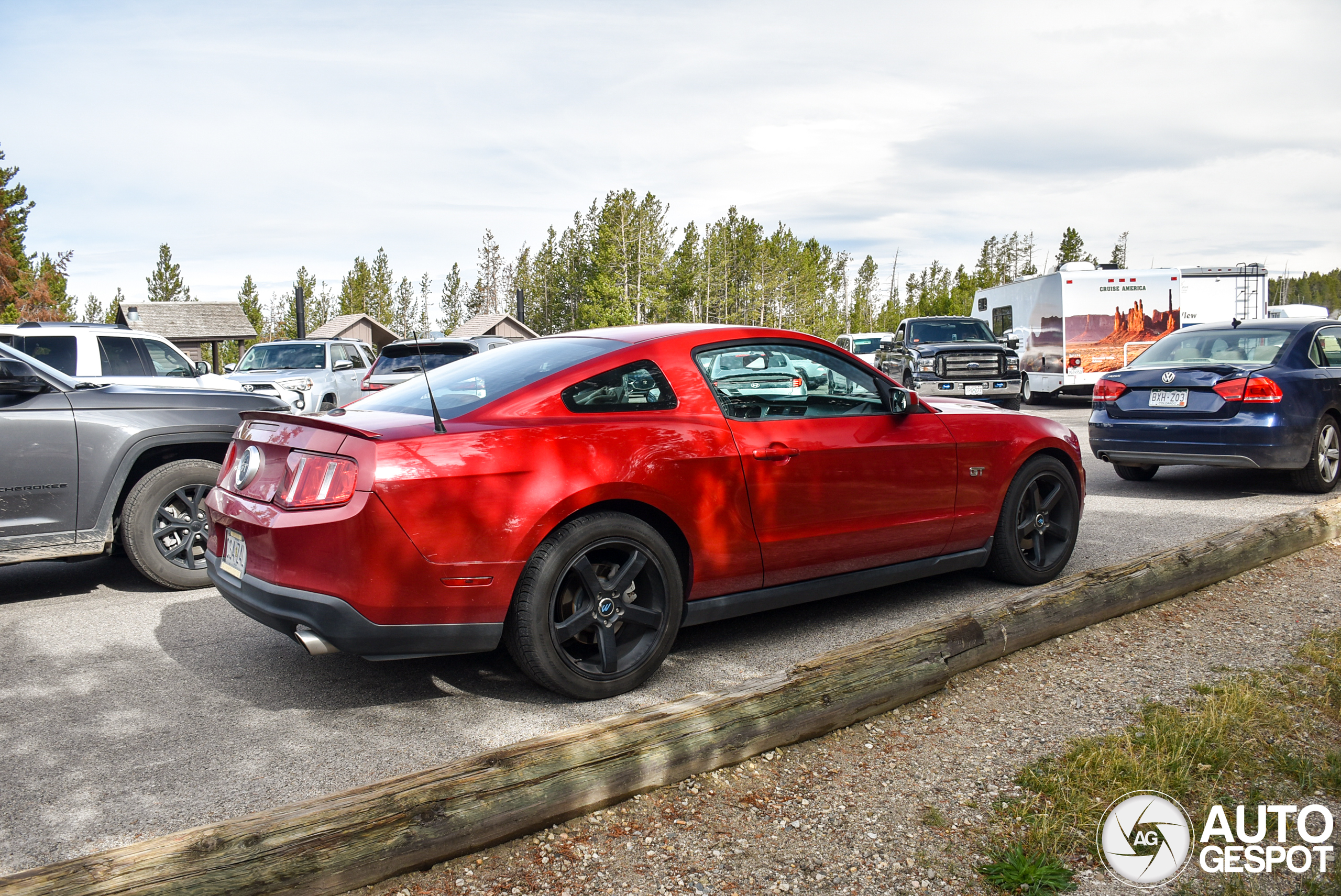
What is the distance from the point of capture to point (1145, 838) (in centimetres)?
286

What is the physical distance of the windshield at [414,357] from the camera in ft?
50.7

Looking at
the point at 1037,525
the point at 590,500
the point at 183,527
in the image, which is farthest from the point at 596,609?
the point at 183,527

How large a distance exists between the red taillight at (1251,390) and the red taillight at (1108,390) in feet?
2.92

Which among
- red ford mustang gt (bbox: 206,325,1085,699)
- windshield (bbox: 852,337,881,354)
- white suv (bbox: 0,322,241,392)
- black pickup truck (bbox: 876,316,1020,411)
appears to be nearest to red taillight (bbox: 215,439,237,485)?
red ford mustang gt (bbox: 206,325,1085,699)

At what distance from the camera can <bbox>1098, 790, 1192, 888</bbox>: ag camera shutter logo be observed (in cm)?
271

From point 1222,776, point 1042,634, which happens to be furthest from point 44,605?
point 1222,776

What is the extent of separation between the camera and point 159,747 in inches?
137

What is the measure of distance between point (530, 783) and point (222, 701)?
1924mm

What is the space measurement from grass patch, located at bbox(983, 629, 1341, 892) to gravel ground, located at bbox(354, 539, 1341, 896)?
0.11 metres

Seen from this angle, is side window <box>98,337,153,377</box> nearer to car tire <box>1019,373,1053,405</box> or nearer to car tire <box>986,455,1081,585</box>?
car tire <box>986,455,1081,585</box>

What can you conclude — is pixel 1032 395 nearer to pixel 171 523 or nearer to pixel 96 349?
pixel 96 349

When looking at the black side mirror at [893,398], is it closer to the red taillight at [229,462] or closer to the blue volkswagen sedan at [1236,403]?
the red taillight at [229,462]

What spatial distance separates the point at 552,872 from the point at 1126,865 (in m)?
1.64

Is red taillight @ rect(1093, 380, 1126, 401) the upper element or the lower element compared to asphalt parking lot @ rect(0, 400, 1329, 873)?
upper
